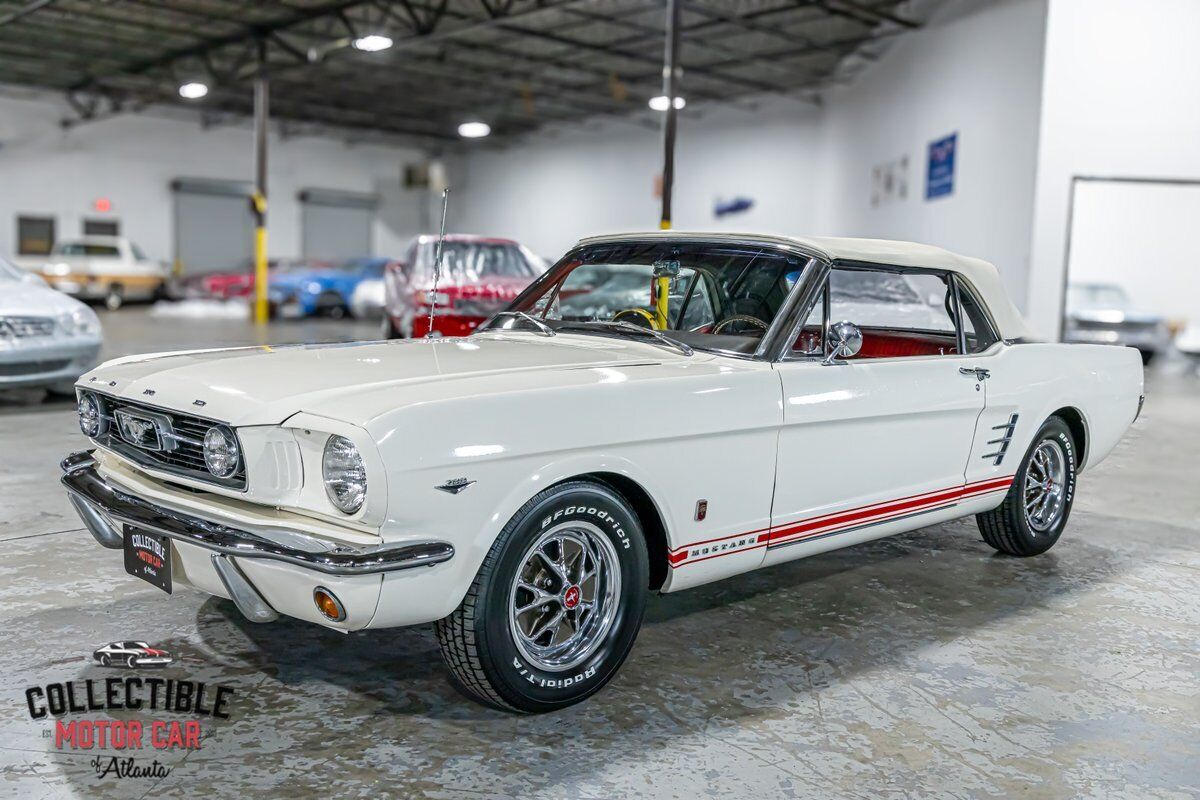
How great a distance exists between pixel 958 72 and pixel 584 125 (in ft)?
47.1

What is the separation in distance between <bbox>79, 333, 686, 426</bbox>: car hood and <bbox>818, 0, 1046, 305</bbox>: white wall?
11343 millimetres

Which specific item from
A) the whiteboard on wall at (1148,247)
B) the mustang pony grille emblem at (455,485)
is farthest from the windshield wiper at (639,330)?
the whiteboard on wall at (1148,247)

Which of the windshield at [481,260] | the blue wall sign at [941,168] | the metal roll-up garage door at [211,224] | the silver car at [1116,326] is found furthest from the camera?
the metal roll-up garage door at [211,224]

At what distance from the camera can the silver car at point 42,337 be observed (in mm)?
7516

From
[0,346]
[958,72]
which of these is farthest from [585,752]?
[958,72]

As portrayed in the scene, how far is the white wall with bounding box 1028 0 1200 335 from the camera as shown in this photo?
12.8 meters

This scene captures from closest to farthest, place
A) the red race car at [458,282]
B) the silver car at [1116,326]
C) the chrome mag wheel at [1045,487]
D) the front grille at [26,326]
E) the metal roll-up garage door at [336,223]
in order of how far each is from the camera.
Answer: the chrome mag wheel at [1045,487] → the front grille at [26,326] → the red race car at [458,282] → the silver car at [1116,326] → the metal roll-up garage door at [336,223]

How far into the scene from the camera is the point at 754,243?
3.67m

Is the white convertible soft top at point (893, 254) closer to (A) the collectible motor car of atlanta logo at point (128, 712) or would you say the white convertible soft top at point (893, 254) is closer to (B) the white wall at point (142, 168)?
(A) the collectible motor car of atlanta logo at point (128, 712)

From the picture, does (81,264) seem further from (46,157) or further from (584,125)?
(584,125)

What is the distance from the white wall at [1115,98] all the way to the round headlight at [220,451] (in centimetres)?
1232

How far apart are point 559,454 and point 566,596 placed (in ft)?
1.41

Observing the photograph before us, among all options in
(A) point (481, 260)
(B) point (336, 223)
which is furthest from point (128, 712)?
(B) point (336, 223)

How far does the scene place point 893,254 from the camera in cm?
392
